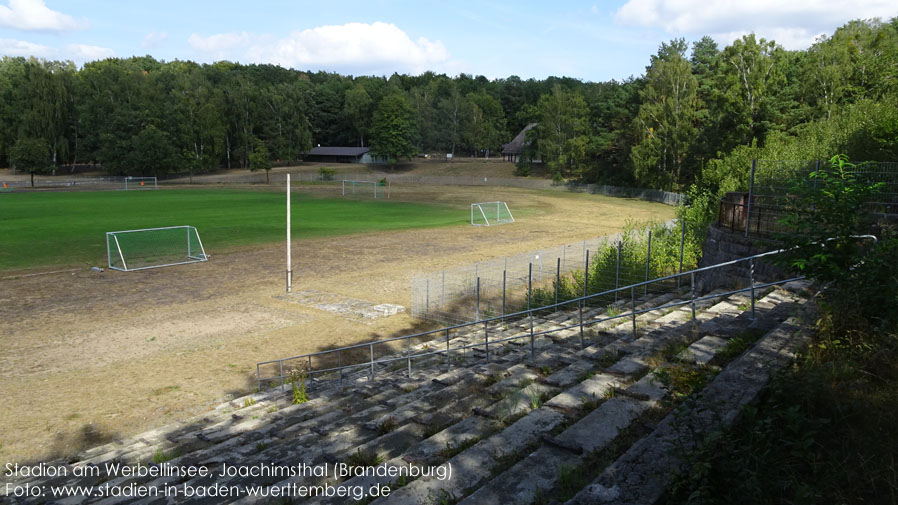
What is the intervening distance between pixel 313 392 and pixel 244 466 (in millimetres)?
5132

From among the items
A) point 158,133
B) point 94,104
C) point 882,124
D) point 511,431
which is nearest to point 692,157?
point 882,124

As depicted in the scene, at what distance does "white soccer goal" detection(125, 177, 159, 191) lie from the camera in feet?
274

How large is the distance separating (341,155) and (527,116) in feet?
125

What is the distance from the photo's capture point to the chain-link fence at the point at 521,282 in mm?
20531

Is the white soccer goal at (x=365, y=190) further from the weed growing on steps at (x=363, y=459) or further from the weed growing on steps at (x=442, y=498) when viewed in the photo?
the weed growing on steps at (x=442, y=498)

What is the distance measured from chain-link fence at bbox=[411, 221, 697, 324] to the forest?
28.7ft

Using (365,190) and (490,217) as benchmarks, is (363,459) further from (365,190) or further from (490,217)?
(365,190)

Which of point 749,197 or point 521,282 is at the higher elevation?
point 749,197

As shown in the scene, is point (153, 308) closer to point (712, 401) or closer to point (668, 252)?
point (668, 252)

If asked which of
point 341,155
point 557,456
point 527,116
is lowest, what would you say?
point 557,456

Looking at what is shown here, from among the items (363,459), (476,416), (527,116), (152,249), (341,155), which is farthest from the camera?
(527,116)

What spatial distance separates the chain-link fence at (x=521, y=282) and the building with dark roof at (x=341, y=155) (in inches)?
3794

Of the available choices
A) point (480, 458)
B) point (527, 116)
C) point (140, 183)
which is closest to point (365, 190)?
point (140, 183)

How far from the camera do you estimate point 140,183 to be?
88188 millimetres
